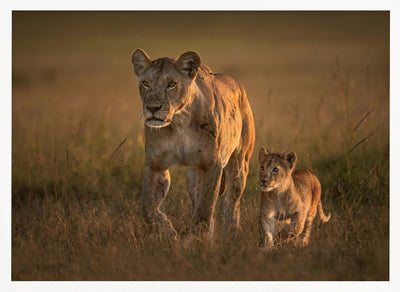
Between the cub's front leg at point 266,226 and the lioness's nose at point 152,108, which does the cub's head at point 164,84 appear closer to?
the lioness's nose at point 152,108

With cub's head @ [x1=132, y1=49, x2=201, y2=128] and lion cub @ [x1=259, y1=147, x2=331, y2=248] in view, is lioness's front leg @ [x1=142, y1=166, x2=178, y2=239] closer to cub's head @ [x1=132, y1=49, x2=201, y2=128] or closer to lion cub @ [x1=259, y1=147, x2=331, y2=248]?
cub's head @ [x1=132, y1=49, x2=201, y2=128]

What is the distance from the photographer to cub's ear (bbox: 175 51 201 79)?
6590mm

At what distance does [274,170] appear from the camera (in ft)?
21.9

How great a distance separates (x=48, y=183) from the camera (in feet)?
30.9

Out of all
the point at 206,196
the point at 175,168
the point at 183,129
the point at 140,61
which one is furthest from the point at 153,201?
the point at 175,168

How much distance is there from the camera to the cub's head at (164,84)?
6.27m

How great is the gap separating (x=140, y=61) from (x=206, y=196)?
4.23 ft

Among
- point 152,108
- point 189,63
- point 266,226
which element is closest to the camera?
point 152,108

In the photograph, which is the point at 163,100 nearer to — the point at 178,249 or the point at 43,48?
the point at 178,249

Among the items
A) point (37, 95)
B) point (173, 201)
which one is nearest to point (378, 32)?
point (173, 201)

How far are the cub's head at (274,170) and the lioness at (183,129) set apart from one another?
41 cm

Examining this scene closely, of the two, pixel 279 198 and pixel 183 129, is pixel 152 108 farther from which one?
pixel 279 198

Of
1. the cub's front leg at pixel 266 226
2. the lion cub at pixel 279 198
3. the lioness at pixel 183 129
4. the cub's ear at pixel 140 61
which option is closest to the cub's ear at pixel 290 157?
the lion cub at pixel 279 198
